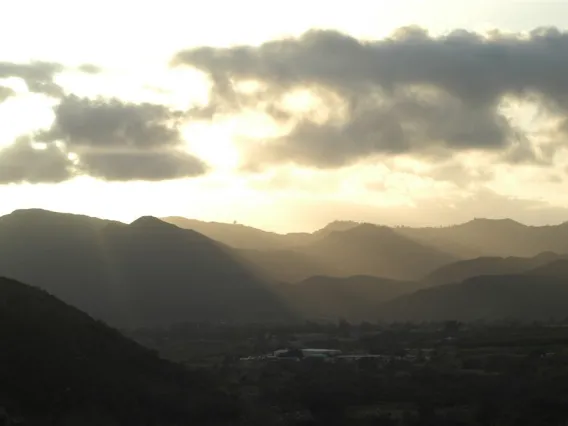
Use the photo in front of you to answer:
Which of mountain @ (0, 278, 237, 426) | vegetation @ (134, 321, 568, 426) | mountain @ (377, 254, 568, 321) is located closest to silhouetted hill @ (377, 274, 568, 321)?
mountain @ (377, 254, 568, 321)

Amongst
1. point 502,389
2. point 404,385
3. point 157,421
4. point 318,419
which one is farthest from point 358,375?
point 157,421

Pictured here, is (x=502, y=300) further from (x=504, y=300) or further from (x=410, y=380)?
(x=410, y=380)

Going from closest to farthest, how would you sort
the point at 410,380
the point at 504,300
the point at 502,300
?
the point at 410,380
the point at 504,300
the point at 502,300

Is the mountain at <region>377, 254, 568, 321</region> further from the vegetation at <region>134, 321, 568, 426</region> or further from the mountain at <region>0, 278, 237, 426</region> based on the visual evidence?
the mountain at <region>0, 278, 237, 426</region>

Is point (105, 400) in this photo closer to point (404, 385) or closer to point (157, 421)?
point (157, 421)

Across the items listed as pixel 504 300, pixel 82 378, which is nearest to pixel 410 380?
pixel 82 378

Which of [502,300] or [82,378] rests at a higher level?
[502,300]
